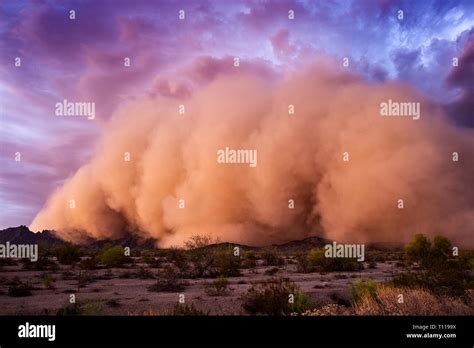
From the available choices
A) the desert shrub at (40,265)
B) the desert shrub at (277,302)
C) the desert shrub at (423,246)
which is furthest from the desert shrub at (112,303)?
the desert shrub at (423,246)

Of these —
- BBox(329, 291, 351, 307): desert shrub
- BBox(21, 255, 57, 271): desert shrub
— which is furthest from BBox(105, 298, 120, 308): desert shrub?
BBox(21, 255, 57, 271): desert shrub

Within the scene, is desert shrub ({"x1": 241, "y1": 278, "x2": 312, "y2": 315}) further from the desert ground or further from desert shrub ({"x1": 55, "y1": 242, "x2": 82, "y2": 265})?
desert shrub ({"x1": 55, "y1": 242, "x2": 82, "y2": 265})

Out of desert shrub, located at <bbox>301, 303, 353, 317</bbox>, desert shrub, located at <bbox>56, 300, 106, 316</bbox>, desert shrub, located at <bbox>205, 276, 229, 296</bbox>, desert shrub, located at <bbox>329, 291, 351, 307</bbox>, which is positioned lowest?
desert shrub, located at <bbox>205, 276, 229, 296</bbox>

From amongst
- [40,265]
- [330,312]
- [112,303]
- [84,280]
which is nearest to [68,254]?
[40,265]

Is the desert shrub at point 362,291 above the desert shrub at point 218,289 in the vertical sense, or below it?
above

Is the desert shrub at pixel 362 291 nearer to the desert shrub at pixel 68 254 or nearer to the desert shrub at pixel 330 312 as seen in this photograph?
the desert shrub at pixel 330 312

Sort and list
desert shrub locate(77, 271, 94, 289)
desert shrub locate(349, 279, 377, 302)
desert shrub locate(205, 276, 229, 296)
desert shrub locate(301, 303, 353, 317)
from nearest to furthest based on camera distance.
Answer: desert shrub locate(301, 303, 353, 317)
desert shrub locate(349, 279, 377, 302)
desert shrub locate(205, 276, 229, 296)
desert shrub locate(77, 271, 94, 289)

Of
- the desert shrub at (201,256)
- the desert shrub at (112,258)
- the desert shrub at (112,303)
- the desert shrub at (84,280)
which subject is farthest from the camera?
the desert shrub at (112,258)

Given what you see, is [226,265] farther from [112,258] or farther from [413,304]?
[413,304]
